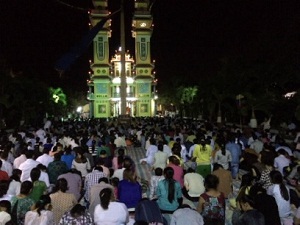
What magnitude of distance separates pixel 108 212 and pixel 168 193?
4.17 feet

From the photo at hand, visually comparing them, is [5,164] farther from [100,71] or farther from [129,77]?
[129,77]

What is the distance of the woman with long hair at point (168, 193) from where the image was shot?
22.4 feet

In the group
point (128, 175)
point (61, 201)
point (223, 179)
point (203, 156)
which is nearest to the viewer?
point (61, 201)

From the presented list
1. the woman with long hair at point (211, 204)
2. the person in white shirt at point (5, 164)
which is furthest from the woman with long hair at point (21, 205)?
the person in white shirt at point (5, 164)

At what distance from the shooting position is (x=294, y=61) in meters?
19.2

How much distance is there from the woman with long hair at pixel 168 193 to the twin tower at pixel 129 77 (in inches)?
2384

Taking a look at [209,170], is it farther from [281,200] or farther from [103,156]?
[281,200]

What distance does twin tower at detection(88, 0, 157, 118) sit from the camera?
67.4 meters

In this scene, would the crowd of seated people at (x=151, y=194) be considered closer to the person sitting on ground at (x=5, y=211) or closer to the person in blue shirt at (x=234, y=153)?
the person sitting on ground at (x=5, y=211)

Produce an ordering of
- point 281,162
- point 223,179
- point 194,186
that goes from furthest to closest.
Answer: point 281,162 → point 223,179 → point 194,186

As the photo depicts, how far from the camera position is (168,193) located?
681 cm

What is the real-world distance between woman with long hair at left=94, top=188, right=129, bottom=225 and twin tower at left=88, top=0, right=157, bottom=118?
6139cm

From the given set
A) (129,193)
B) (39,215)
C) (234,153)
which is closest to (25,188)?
(39,215)

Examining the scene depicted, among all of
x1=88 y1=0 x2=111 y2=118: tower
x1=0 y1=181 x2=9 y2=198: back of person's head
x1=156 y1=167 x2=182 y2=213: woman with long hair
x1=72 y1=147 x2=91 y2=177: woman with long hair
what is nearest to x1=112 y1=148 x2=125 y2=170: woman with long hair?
x1=72 y1=147 x2=91 y2=177: woman with long hair
